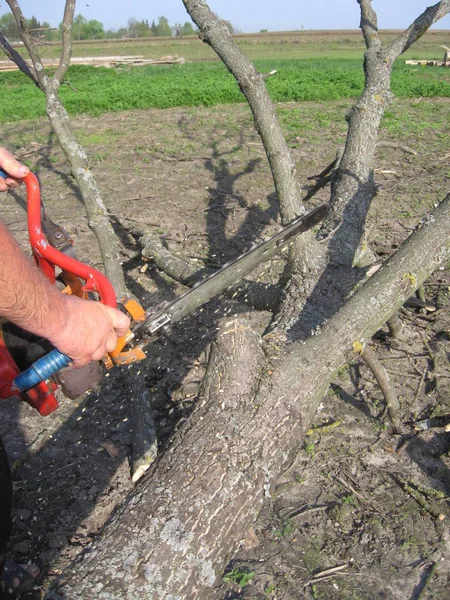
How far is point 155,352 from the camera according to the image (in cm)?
364

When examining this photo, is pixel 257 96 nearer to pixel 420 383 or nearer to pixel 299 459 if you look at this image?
pixel 420 383

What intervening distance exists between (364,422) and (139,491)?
1.57m

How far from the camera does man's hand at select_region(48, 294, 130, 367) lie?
1475mm

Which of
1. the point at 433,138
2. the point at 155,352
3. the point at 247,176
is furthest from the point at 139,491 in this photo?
the point at 433,138

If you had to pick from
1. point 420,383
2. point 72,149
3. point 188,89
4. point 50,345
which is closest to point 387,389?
point 420,383

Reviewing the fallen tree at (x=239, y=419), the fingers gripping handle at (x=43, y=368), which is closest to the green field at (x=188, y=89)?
the fallen tree at (x=239, y=419)

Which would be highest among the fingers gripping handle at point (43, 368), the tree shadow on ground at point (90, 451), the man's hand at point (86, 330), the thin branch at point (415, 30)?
the thin branch at point (415, 30)

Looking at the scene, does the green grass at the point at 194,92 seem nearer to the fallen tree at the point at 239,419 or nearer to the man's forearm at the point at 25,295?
the fallen tree at the point at 239,419

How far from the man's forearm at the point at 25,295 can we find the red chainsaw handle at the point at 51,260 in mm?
336

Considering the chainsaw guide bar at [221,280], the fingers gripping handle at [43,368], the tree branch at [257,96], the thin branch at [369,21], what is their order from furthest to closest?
1. the thin branch at [369,21]
2. the tree branch at [257,96]
3. the chainsaw guide bar at [221,280]
4. the fingers gripping handle at [43,368]

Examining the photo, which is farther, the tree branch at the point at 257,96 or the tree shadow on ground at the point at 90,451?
the tree branch at the point at 257,96

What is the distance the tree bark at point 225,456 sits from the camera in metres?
1.64

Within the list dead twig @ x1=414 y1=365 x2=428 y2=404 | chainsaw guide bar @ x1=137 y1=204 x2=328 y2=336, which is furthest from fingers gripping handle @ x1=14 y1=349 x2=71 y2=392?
dead twig @ x1=414 y1=365 x2=428 y2=404

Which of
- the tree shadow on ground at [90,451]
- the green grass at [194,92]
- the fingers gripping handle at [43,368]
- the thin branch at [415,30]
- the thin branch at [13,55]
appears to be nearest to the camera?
the fingers gripping handle at [43,368]
